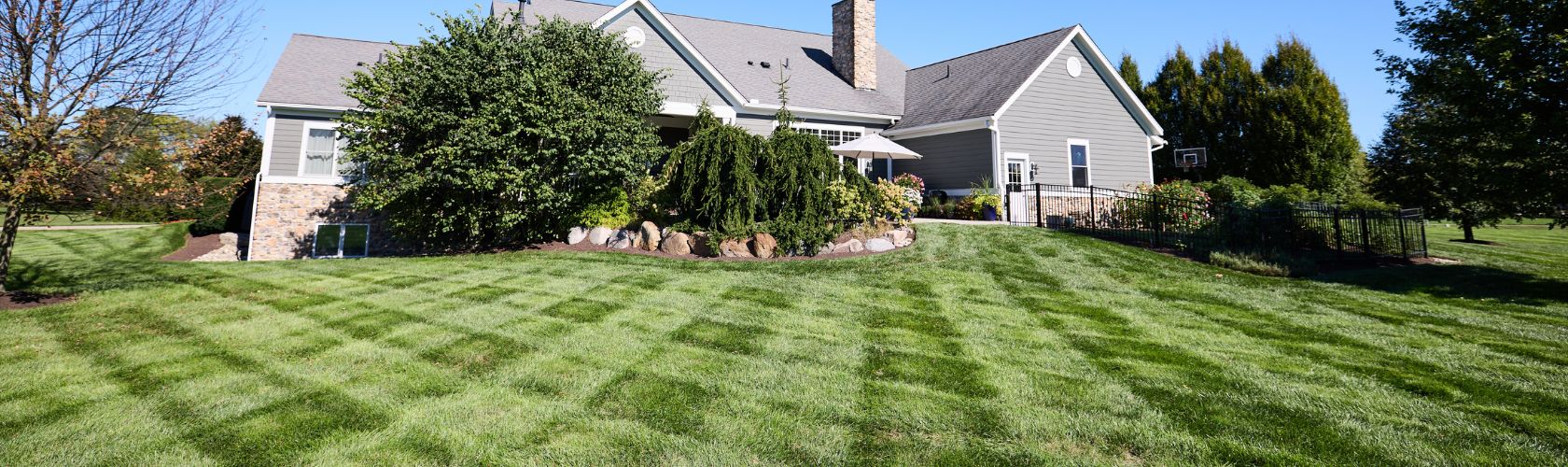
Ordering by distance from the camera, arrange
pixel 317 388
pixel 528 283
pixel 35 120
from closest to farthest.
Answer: pixel 317 388, pixel 35 120, pixel 528 283

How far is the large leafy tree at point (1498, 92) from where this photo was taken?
28.5 ft

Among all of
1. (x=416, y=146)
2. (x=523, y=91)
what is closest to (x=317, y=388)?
(x=523, y=91)

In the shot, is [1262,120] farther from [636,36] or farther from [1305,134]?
[636,36]

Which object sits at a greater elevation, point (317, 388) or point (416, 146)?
point (416, 146)

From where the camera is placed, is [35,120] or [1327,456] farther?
[35,120]

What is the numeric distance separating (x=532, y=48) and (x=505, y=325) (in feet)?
26.7

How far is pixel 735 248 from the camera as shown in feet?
35.9

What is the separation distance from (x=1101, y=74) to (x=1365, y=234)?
9404mm

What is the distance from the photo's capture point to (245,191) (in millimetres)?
18672

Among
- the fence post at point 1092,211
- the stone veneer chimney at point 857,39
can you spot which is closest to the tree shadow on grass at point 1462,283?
the fence post at point 1092,211

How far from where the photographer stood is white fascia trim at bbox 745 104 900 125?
682 inches

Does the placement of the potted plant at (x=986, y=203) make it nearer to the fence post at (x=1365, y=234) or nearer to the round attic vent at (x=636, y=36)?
the fence post at (x=1365, y=234)

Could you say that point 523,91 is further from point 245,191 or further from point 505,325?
point 245,191

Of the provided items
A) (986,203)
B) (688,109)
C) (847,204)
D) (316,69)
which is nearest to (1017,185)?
(986,203)
